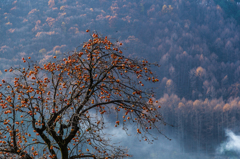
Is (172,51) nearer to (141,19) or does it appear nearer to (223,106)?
(141,19)

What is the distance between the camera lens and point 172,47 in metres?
96.6

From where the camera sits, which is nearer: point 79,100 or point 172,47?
point 79,100

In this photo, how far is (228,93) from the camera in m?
81.3

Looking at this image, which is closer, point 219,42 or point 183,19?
point 219,42

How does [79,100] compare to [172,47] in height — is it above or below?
below

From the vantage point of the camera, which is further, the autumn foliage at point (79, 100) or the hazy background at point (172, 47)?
the hazy background at point (172, 47)

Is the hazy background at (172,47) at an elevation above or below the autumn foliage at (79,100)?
above

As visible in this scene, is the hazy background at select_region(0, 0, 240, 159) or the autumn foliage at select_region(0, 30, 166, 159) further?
the hazy background at select_region(0, 0, 240, 159)

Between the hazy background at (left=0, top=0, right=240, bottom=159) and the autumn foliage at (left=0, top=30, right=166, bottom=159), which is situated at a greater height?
the hazy background at (left=0, top=0, right=240, bottom=159)

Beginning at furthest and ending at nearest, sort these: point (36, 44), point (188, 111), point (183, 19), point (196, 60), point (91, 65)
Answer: point (183, 19)
point (196, 60)
point (36, 44)
point (188, 111)
point (91, 65)

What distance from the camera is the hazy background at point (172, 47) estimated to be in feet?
242

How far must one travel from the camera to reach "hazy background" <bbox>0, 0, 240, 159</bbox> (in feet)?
242

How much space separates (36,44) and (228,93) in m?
→ 68.1

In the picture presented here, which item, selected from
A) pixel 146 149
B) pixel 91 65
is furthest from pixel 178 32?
pixel 91 65
